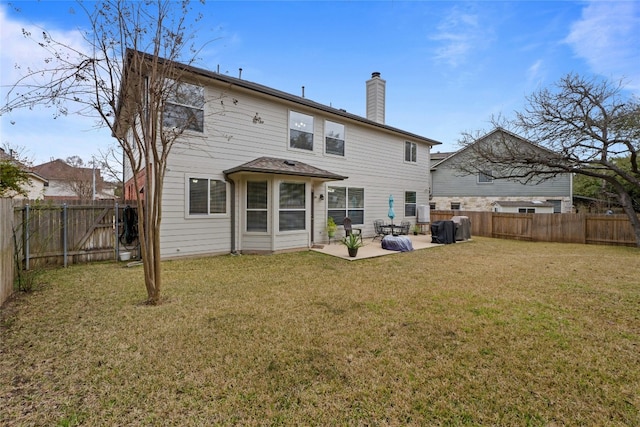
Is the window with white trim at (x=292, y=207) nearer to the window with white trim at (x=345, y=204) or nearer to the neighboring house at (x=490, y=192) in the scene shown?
the window with white trim at (x=345, y=204)

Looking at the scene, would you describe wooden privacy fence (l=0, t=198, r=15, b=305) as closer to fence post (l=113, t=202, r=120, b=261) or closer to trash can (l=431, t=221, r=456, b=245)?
fence post (l=113, t=202, r=120, b=261)

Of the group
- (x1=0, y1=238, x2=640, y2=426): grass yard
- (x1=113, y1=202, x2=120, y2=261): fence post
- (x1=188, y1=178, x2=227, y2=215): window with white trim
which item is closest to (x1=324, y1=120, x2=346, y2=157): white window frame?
(x1=188, y1=178, x2=227, y2=215): window with white trim

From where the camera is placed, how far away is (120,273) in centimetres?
624

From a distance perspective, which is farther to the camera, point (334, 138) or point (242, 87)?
point (334, 138)

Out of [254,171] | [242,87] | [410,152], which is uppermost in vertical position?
[242,87]

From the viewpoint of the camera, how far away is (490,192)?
20734mm

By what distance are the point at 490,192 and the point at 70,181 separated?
37311 millimetres

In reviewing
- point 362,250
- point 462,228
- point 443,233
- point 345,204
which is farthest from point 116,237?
point 462,228

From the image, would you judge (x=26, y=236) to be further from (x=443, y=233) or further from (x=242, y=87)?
(x=443, y=233)

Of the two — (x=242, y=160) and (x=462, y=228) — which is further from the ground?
(x=242, y=160)

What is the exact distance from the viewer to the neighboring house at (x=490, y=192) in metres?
18.8

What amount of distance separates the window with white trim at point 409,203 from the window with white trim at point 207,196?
30.9ft

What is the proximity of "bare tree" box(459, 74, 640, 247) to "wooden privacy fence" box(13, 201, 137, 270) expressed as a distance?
1506 centimetres

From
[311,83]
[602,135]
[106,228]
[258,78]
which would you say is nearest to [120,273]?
[106,228]
